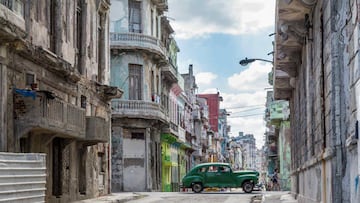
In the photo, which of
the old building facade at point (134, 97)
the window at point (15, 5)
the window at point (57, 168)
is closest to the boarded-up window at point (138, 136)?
the old building facade at point (134, 97)

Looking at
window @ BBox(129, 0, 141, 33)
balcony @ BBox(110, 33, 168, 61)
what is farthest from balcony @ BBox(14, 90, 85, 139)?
window @ BBox(129, 0, 141, 33)

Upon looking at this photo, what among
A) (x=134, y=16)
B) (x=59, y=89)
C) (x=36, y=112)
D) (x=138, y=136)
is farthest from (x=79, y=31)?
(x=138, y=136)

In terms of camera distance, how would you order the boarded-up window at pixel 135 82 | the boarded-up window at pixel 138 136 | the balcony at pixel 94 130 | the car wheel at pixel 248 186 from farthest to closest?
the boarded-up window at pixel 138 136, the boarded-up window at pixel 135 82, the car wheel at pixel 248 186, the balcony at pixel 94 130

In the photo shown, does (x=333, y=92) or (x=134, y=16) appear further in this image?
(x=134, y=16)

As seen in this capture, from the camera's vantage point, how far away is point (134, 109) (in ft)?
134

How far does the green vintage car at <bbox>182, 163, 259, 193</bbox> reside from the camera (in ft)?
118

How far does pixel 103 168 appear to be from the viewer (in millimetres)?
29891

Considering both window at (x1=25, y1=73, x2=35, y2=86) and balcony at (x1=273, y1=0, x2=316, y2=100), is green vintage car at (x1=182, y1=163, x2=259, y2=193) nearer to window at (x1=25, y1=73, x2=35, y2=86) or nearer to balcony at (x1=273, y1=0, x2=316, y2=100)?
balcony at (x1=273, y1=0, x2=316, y2=100)

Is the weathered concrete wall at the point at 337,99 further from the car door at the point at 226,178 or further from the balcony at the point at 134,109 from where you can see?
the balcony at the point at 134,109

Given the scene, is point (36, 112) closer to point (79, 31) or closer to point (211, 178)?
point (79, 31)

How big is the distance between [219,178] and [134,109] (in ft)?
25.6

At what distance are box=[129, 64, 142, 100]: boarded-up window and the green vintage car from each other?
7.46m

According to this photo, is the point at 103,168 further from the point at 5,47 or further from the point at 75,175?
the point at 5,47

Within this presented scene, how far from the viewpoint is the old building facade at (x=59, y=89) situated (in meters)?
17.5
